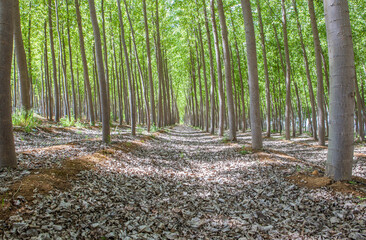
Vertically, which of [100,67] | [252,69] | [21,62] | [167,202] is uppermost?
[21,62]

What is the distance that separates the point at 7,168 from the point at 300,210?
588cm

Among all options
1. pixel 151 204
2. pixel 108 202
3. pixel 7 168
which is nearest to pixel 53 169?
pixel 7 168

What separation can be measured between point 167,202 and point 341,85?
14.5ft

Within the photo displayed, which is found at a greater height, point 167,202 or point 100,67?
point 100,67

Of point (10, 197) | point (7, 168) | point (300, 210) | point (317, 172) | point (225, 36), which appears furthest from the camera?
point (225, 36)

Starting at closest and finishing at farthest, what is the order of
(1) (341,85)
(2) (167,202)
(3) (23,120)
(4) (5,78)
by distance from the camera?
(4) (5,78), (1) (341,85), (2) (167,202), (3) (23,120)

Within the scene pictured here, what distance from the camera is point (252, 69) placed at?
10.2 meters

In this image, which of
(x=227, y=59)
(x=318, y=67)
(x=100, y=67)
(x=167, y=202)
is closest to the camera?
(x=167, y=202)

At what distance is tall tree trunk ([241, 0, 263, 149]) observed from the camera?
9906 mm

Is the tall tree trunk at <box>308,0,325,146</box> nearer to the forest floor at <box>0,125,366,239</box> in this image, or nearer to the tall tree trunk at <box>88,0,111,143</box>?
the forest floor at <box>0,125,366,239</box>

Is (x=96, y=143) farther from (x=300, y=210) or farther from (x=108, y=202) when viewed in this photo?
(x=300, y=210)

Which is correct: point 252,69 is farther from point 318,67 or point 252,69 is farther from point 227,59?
point 318,67

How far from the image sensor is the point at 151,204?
16.8 ft

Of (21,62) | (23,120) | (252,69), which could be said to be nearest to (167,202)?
(252,69)
